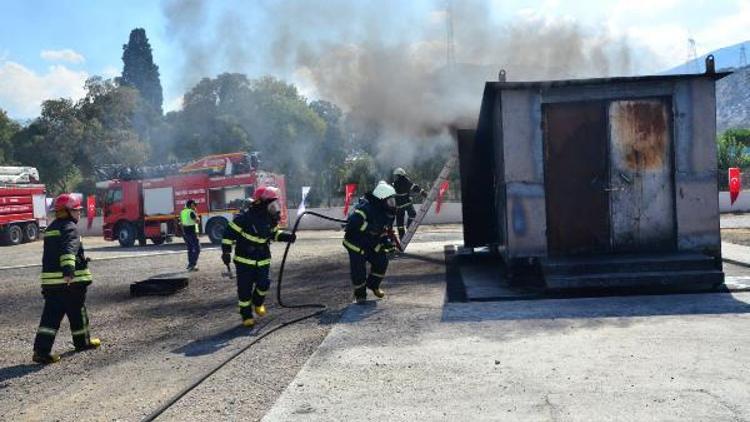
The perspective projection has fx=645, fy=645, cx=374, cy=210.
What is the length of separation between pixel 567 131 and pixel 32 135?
36.6m

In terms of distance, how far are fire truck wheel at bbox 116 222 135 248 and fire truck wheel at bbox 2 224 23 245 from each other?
21.7 feet

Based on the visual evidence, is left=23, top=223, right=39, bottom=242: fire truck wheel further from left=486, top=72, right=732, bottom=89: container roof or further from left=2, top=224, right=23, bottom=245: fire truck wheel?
left=486, top=72, right=732, bottom=89: container roof

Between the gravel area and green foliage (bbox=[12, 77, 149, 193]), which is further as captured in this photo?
green foliage (bbox=[12, 77, 149, 193])

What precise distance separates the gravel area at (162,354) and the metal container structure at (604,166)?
2.78 meters

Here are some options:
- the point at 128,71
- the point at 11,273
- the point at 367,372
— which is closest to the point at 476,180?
the point at 367,372

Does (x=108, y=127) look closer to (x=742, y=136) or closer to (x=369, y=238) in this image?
(x=369, y=238)

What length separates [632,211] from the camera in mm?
8328

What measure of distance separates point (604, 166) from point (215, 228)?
48.7 feet

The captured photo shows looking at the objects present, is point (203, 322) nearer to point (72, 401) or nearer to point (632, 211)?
point (72, 401)

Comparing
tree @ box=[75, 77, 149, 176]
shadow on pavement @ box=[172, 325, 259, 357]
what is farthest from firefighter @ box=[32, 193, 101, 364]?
tree @ box=[75, 77, 149, 176]

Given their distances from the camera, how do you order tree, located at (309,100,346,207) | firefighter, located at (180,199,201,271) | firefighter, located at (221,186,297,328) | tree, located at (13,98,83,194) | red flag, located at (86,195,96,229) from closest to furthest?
1. firefighter, located at (221,186,297,328)
2. firefighter, located at (180,199,201,271)
3. red flag, located at (86,195,96,229)
4. tree, located at (309,100,346,207)
5. tree, located at (13,98,83,194)

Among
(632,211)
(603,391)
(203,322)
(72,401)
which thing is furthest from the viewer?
(632,211)

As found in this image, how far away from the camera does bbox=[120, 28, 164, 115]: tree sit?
48.8 metres

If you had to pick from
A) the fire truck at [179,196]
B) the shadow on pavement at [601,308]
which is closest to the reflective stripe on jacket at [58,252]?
the shadow on pavement at [601,308]
